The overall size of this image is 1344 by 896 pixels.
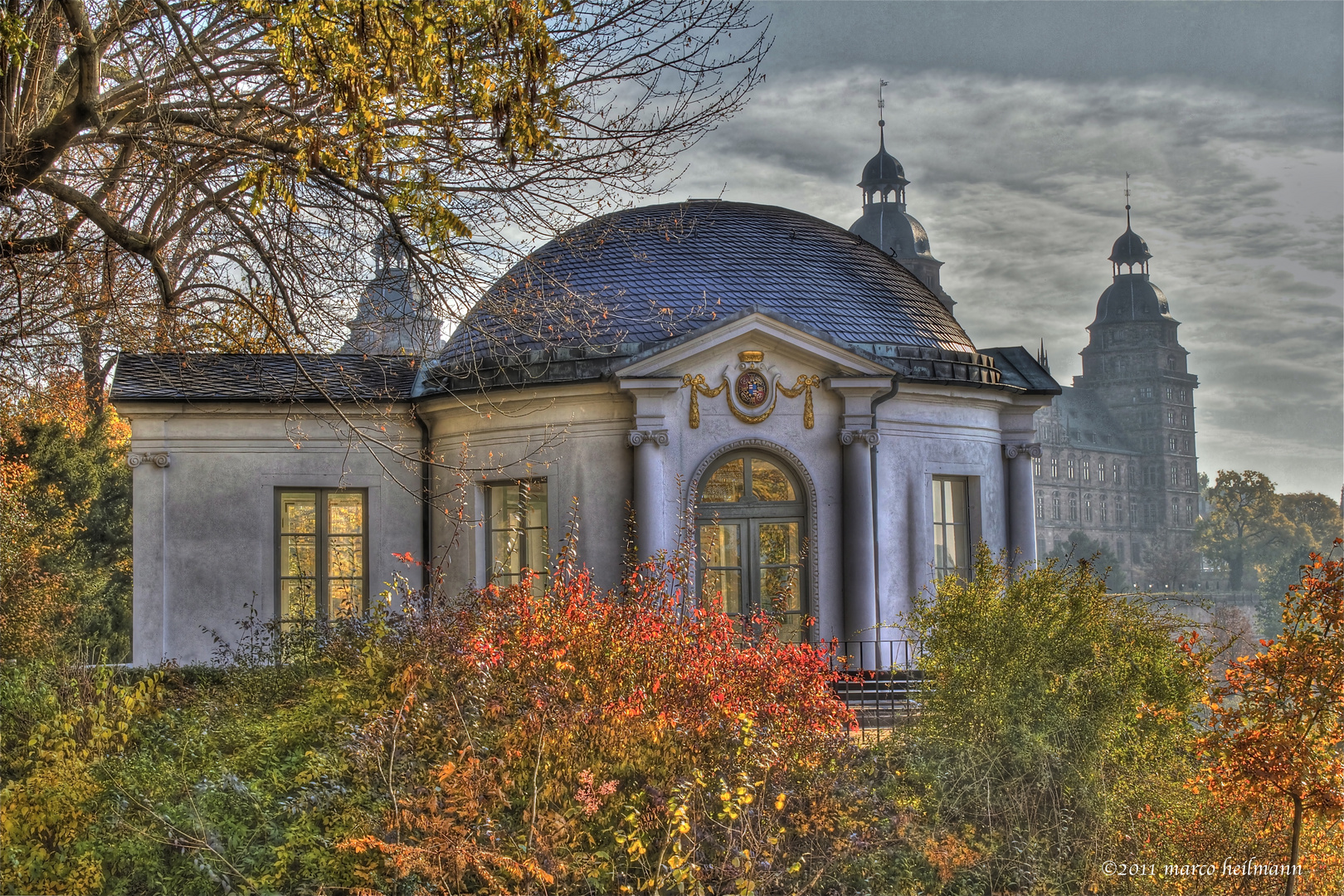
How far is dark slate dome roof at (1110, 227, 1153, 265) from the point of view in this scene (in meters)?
101

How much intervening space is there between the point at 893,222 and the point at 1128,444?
50.6 metres

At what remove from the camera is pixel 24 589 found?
19938 mm

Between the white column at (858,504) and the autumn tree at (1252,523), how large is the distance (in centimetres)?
6877

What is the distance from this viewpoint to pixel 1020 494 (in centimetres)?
1627

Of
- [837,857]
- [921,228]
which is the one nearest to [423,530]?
[837,857]

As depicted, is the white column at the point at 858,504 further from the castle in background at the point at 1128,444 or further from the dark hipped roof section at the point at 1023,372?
the castle in background at the point at 1128,444

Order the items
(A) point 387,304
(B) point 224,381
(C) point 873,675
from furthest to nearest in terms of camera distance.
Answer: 1. (B) point 224,381
2. (C) point 873,675
3. (A) point 387,304

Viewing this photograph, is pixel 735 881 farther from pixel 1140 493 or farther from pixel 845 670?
pixel 1140 493

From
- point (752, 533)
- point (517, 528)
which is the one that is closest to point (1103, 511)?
point (752, 533)

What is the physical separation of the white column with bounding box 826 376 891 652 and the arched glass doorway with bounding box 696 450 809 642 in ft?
1.82

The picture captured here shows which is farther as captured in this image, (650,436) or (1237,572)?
(1237,572)

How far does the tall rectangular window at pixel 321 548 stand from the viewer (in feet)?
52.2

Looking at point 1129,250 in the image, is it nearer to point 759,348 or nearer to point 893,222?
point 893,222

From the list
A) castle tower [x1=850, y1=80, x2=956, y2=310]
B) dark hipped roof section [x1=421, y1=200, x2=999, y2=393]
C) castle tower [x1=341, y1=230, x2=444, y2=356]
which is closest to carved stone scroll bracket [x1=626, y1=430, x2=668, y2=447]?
dark hipped roof section [x1=421, y1=200, x2=999, y2=393]
